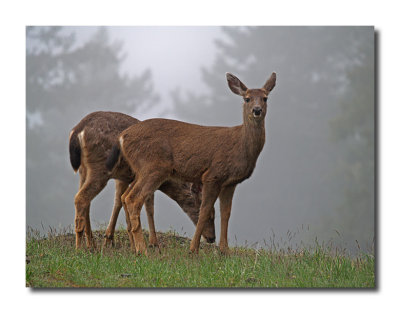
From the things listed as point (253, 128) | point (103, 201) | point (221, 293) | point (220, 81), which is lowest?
point (221, 293)

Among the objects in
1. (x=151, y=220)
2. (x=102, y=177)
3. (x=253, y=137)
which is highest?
(x=253, y=137)

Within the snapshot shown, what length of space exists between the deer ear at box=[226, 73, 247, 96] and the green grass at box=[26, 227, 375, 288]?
5.92 feet

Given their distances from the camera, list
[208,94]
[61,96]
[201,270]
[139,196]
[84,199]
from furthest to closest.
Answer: [208,94] → [61,96] → [84,199] → [139,196] → [201,270]

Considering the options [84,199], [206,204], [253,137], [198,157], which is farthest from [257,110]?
[84,199]

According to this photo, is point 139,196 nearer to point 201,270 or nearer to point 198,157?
point 198,157

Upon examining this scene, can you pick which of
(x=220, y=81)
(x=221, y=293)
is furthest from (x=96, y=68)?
(x=221, y=293)

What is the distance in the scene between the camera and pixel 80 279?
5.99 metres

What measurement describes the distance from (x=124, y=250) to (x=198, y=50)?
2.53 m

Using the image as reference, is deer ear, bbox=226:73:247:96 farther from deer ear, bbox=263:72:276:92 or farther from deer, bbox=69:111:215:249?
deer, bbox=69:111:215:249

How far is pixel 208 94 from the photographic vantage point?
9.09 m

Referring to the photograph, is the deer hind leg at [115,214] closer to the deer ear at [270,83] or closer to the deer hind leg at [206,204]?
Answer: the deer hind leg at [206,204]

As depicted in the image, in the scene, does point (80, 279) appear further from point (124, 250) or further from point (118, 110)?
point (118, 110)

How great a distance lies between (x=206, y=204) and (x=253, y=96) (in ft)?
4.32

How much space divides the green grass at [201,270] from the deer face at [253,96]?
153 centimetres
